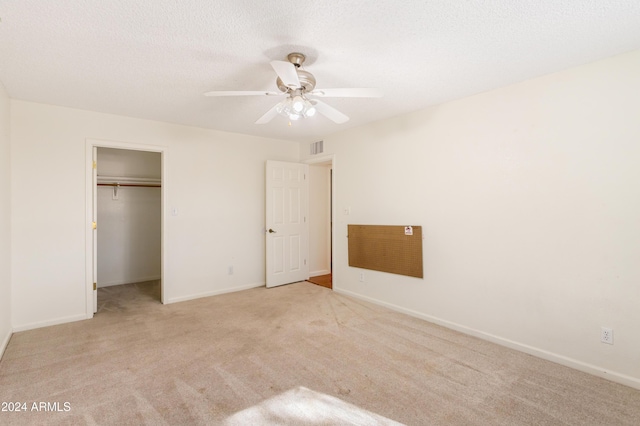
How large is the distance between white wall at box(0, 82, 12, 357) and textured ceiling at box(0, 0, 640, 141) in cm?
29

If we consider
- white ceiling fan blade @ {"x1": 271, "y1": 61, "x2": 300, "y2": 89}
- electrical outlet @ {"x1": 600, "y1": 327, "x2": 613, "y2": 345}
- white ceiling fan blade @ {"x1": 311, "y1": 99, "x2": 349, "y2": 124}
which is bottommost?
electrical outlet @ {"x1": 600, "y1": 327, "x2": 613, "y2": 345}

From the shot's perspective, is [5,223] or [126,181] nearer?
[5,223]

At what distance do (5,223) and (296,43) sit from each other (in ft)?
10.7

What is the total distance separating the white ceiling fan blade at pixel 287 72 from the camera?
1778 millimetres

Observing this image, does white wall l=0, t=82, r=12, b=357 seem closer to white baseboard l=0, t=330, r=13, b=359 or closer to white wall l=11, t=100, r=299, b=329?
white baseboard l=0, t=330, r=13, b=359

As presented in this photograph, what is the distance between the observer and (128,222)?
5.19 m

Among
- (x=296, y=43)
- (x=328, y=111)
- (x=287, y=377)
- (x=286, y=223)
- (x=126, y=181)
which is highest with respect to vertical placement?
(x=296, y=43)

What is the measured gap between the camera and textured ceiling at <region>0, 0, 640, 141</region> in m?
1.71

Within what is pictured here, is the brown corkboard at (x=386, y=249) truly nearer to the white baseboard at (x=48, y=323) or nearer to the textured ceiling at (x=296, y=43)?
the textured ceiling at (x=296, y=43)

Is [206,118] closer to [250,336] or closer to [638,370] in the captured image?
[250,336]

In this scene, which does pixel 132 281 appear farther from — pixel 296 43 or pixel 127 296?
pixel 296 43

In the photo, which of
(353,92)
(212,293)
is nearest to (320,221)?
(212,293)

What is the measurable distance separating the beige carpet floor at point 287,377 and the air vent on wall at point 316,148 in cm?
268

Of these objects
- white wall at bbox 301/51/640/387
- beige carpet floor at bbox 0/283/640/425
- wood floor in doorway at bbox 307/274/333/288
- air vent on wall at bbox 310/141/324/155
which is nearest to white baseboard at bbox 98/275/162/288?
beige carpet floor at bbox 0/283/640/425
